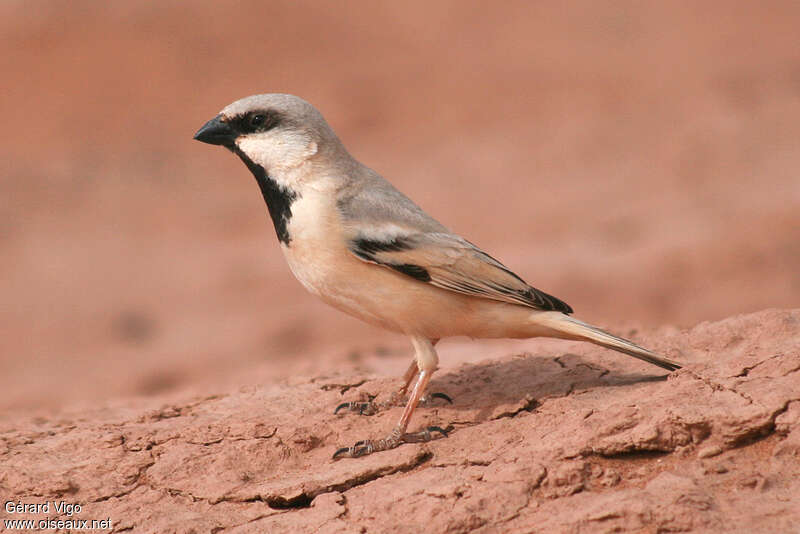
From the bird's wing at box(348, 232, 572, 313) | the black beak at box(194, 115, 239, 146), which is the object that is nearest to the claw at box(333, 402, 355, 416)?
the bird's wing at box(348, 232, 572, 313)

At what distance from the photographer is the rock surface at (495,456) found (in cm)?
445

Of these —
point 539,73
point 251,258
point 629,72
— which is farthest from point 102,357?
point 629,72

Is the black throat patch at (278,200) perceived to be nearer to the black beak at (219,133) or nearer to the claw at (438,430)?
the black beak at (219,133)

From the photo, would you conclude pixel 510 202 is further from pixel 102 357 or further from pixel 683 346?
pixel 683 346

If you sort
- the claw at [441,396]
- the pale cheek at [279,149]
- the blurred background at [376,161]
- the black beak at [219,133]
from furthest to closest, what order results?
1. the blurred background at [376,161]
2. the claw at [441,396]
3. the black beak at [219,133]
4. the pale cheek at [279,149]

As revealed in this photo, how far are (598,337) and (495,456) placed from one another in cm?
120

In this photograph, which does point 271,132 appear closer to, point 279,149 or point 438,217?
point 279,149

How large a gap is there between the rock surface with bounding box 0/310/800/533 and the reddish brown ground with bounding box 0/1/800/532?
Answer: 21mm

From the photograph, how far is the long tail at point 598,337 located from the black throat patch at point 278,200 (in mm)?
1751

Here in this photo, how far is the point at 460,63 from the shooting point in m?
19.1

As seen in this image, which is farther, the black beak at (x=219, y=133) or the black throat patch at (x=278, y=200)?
the black beak at (x=219, y=133)

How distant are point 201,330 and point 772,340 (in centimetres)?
874

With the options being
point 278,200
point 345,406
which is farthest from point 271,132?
point 345,406

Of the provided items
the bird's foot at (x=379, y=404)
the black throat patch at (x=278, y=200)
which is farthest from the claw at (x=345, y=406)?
the black throat patch at (x=278, y=200)
